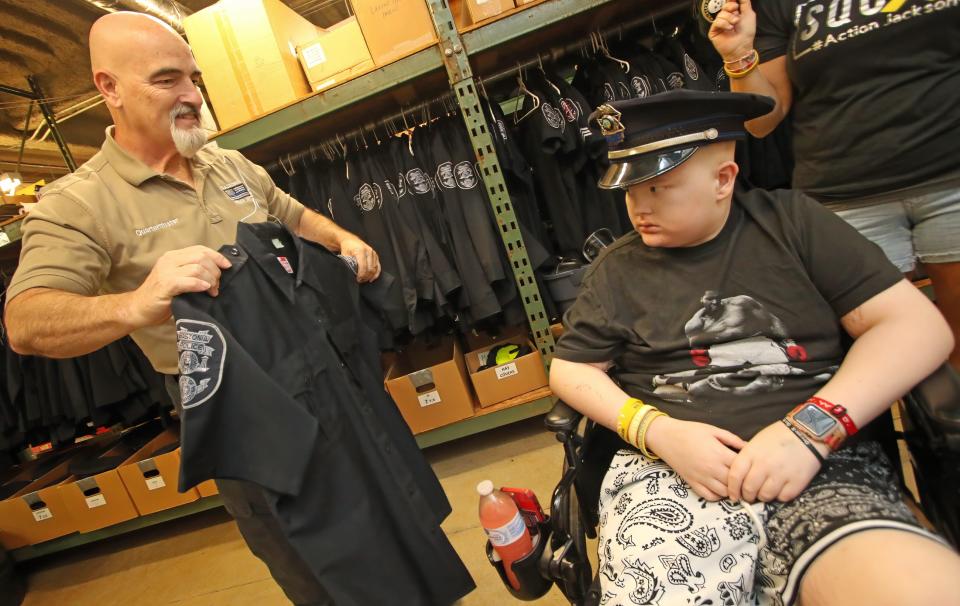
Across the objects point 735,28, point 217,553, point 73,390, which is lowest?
point 217,553

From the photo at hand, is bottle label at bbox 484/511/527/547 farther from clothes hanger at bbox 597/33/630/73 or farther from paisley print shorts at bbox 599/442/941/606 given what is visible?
clothes hanger at bbox 597/33/630/73

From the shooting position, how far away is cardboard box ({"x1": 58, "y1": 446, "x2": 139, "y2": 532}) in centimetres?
211

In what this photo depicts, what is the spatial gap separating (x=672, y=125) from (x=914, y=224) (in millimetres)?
660

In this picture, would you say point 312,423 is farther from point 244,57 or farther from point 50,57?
point 50,57

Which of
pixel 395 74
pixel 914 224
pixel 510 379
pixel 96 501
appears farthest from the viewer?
pixel 96 501

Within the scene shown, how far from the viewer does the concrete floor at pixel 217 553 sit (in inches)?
69.8

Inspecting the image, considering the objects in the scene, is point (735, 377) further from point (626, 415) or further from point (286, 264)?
point (286, 264)

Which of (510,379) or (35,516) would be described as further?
(35,516)

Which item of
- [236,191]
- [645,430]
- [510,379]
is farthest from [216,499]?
[645,430]

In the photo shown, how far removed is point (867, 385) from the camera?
687mm

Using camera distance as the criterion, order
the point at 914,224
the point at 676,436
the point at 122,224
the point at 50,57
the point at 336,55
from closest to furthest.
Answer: the point at 676,436
the point at 914,224
the point at 122,224
the point at 336,55
the point at 50,57

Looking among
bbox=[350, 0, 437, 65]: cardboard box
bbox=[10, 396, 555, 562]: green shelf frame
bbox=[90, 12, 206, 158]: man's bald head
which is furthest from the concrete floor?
bbox=[350, 0, 437, 65]: cardboard box

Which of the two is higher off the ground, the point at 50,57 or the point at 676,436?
the point at 50,57

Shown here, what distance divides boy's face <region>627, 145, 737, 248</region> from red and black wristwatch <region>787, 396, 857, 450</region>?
1.13 ft
